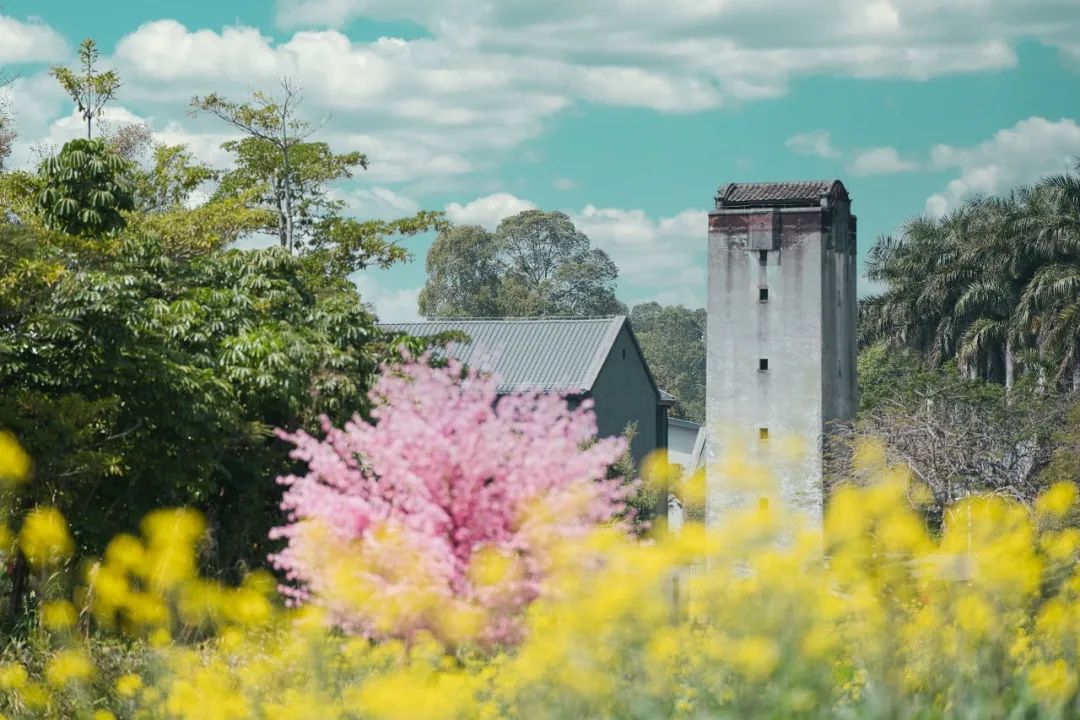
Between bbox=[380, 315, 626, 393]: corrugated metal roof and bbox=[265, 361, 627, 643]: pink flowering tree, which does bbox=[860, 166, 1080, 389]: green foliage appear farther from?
bbox=[265, 361, 627, 643]: pink flowering tree

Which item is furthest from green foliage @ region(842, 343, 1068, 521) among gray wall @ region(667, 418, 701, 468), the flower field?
gray wall @ region(667, 418, 701, 468)

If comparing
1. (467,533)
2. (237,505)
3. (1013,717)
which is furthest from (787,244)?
(1013,717)

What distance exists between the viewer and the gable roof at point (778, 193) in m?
37.0

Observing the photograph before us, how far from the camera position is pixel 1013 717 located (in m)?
4.94

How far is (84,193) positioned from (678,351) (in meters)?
71.0

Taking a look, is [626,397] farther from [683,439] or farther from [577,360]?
[683,439]

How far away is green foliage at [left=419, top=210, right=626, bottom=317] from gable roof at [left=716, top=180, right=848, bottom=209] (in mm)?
25061

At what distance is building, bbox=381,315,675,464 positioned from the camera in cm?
3559

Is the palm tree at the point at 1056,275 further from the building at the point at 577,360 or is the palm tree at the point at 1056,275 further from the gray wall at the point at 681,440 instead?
the gray wall at the point at 681,440

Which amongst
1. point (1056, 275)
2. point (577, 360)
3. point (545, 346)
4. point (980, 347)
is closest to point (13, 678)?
point (577, 360)

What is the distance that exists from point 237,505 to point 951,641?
1214cm

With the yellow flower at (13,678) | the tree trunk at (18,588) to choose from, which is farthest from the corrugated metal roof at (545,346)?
the yellow flower at (13,678)

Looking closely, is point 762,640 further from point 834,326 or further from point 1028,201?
point 1028,201

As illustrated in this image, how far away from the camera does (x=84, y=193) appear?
16.4 m
